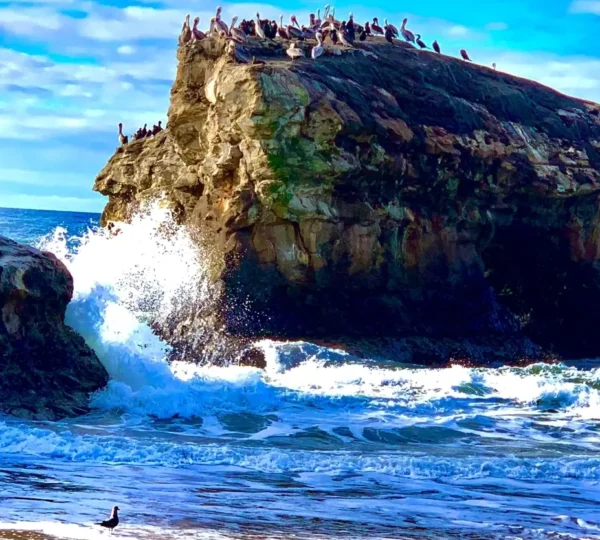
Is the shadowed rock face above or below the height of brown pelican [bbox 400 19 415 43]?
below

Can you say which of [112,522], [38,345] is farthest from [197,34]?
[112,522]

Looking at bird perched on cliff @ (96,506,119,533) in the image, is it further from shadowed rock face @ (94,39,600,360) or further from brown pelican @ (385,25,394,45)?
brown pelican @ (385,25,394,45)

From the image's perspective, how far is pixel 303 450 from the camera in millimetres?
14984

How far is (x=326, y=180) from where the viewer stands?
90.2ft

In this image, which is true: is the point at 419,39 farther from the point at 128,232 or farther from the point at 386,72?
the point at 128,232

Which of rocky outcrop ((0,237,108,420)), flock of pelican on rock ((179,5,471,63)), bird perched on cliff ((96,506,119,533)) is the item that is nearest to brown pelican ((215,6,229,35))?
flock of pelican on rock ((179,5,471,63))

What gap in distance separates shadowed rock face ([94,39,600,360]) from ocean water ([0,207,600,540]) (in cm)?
277

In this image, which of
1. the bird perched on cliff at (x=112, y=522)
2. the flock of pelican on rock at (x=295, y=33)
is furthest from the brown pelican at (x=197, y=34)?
the bird perched on cliff at (x=112, y=522)

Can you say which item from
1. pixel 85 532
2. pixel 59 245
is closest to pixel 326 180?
pixel 59 245

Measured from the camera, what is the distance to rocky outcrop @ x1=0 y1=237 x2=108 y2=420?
50.9 feet

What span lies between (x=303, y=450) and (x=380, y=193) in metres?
14.7

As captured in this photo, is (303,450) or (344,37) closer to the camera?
(303,450)

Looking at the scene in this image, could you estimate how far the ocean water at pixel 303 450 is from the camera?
36.1 feet

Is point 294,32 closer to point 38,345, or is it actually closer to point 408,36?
point 408,36
